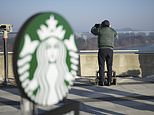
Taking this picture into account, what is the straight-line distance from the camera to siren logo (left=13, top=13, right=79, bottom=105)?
254 cm

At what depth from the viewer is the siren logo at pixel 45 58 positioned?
254cm

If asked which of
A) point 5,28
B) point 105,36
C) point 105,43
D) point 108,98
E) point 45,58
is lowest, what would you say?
point 108,98

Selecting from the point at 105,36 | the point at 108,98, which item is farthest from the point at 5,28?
the point at 108,98

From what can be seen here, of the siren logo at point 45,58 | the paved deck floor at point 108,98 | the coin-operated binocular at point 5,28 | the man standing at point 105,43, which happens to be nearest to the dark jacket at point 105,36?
the man standing at point 105,43

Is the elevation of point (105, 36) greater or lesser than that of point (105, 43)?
greater

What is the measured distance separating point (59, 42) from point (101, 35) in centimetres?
712

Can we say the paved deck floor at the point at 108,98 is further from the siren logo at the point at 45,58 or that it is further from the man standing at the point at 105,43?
the siren logo at the point at 45,58

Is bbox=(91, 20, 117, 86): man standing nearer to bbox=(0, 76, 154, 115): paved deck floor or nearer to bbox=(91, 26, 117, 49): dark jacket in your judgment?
bbox=(91, 26, 117, 49): dark jacket

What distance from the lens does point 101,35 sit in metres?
9.87

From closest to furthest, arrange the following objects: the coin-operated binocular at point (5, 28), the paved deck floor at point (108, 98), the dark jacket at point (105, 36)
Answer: the paved deck floor at point (108, 98) → the dark jacket at point (105, 36) → the coin-operated binocular at point (5, 28)

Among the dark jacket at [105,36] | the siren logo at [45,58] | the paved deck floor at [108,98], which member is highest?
the dark jacket at [105,36]

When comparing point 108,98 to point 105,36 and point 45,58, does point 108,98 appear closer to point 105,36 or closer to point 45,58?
point 105,36

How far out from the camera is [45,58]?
2719 mm

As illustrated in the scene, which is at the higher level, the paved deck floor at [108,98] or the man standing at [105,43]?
the man standing at [105,43]
